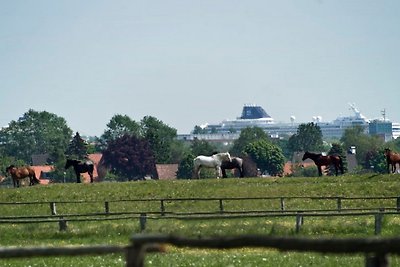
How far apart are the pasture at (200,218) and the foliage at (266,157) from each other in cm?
9013

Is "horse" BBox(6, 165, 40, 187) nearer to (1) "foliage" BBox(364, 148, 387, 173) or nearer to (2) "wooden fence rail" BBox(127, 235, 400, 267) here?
(2) "wooden fence rail" BBox(127, 235, 400, 267)

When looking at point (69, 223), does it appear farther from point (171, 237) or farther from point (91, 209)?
point (171, 237)

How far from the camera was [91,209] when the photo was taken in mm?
48625

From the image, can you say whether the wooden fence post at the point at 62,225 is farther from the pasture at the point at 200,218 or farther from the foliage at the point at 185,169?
the foliage at the point at 185,169

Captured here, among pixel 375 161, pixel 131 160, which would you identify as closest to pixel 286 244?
pixel 131 160

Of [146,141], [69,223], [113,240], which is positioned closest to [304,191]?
[69,223]

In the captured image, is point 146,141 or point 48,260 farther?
point 146,141

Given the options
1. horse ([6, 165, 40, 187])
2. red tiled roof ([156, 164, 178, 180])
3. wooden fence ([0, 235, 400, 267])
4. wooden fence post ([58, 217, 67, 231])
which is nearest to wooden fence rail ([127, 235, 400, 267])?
wooden fence ([0, 235, 400, 267])

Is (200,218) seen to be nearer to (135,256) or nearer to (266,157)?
(135,256)

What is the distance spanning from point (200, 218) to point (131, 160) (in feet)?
374

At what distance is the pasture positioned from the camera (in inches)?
882

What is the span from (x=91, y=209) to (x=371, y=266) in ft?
127

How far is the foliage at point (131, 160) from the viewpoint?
453 ft

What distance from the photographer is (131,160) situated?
138250mm
